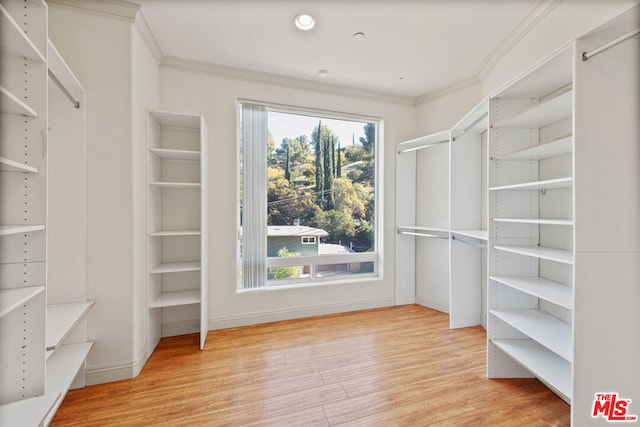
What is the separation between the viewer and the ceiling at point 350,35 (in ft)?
6.40

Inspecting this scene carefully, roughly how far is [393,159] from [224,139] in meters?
2.13

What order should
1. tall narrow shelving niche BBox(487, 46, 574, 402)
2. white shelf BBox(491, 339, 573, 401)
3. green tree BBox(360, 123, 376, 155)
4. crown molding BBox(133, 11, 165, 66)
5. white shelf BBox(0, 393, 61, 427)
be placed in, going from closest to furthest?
white shelf BBox(0, 393, 61, 427)
white shelf BBox(491, 339, 573, 401)
tall narrow shelving niche BBox(487, 46, 574, 402)
crown molding BBox(133, 11, 165, 66)
green tree BBox(360, 123, 376, 155)

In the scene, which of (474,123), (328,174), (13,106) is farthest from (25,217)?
(474,123)

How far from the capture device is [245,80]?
112 inches

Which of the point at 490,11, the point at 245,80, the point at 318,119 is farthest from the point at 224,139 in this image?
the point at 490,11

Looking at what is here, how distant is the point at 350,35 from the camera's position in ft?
7.44

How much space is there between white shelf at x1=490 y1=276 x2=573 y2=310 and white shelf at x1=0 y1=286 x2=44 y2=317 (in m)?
2.56

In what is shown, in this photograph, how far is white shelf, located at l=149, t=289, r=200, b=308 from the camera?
7.38ft

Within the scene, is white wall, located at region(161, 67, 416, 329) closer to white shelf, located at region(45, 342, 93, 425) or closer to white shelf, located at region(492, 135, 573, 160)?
white shelf, located at region(45, 342, 93, 425)

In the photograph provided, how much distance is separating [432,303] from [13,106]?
391 centimetres

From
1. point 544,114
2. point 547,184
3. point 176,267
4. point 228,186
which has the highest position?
point 544,114

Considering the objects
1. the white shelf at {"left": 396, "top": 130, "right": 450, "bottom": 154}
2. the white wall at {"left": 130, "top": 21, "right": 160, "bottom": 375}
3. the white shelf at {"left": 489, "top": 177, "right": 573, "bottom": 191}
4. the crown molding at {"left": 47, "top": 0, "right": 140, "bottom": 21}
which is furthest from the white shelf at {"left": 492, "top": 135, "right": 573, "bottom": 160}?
the crown molding at {"left": 47, "top": 0, "right": 140, "bottom": 21}

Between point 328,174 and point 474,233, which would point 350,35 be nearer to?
→ point 328,174

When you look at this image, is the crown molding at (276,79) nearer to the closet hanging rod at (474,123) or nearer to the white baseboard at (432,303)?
the closet hanging rod at (474,123)
